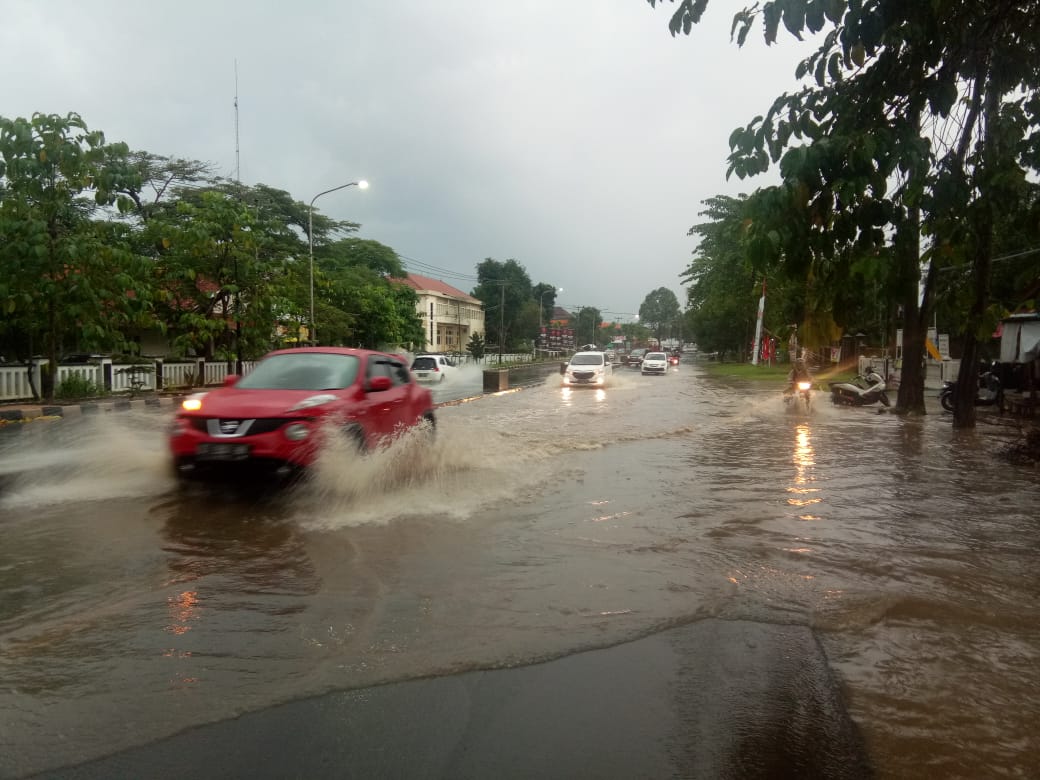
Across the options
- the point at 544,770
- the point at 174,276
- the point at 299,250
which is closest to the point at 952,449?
the point at 544,770

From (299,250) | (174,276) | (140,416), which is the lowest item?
(140,416)

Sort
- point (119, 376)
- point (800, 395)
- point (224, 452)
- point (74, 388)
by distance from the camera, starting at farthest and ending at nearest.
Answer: point (119, 376) → point (74, 388) → point (800, 395) → point (224, 452)

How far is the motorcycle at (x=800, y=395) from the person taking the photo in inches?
759

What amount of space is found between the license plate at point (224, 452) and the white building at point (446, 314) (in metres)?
70.3

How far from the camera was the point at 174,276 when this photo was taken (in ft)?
81.5

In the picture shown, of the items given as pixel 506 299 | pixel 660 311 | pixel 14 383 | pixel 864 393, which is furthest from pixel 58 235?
pixel 660 311

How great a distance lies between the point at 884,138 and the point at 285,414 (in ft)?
17.5

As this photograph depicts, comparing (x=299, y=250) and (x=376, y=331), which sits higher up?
(x=299, y=250)

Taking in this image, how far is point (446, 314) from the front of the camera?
8538 centimetres

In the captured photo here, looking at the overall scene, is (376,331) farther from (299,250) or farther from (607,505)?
(607,505)

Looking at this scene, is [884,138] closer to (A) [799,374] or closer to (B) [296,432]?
(B) [296,432]

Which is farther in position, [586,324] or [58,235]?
[586,324]

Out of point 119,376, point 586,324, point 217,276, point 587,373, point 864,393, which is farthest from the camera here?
point 586,324

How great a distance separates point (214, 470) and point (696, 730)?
530cm
